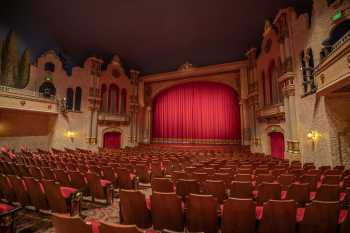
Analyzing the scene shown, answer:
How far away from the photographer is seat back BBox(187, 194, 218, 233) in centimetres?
213

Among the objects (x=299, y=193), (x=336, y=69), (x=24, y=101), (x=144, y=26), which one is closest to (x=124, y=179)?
(x=299, y=193)

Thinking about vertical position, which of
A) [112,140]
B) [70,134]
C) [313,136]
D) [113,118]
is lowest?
[112,140]

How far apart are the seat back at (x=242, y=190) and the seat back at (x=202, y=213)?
3.05ft

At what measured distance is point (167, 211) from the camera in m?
2.31

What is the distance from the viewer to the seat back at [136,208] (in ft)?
7.77

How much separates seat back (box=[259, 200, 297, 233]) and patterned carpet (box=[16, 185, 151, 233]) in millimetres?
2385

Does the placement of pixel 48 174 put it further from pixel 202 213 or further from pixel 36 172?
pixel 202 213

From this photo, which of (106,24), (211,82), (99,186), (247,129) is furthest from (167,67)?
(99,186)

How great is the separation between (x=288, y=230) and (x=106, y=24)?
43.5 ft

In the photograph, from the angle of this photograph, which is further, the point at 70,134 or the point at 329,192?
the point at 70,134

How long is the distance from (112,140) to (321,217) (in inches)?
610

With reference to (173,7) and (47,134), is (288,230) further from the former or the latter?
(47,134)

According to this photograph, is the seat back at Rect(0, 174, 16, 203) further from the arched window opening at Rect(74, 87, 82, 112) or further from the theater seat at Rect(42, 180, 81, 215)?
the arched window opening at Rect(74, 87, 82, 112)

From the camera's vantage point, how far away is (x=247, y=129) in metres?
13.7
